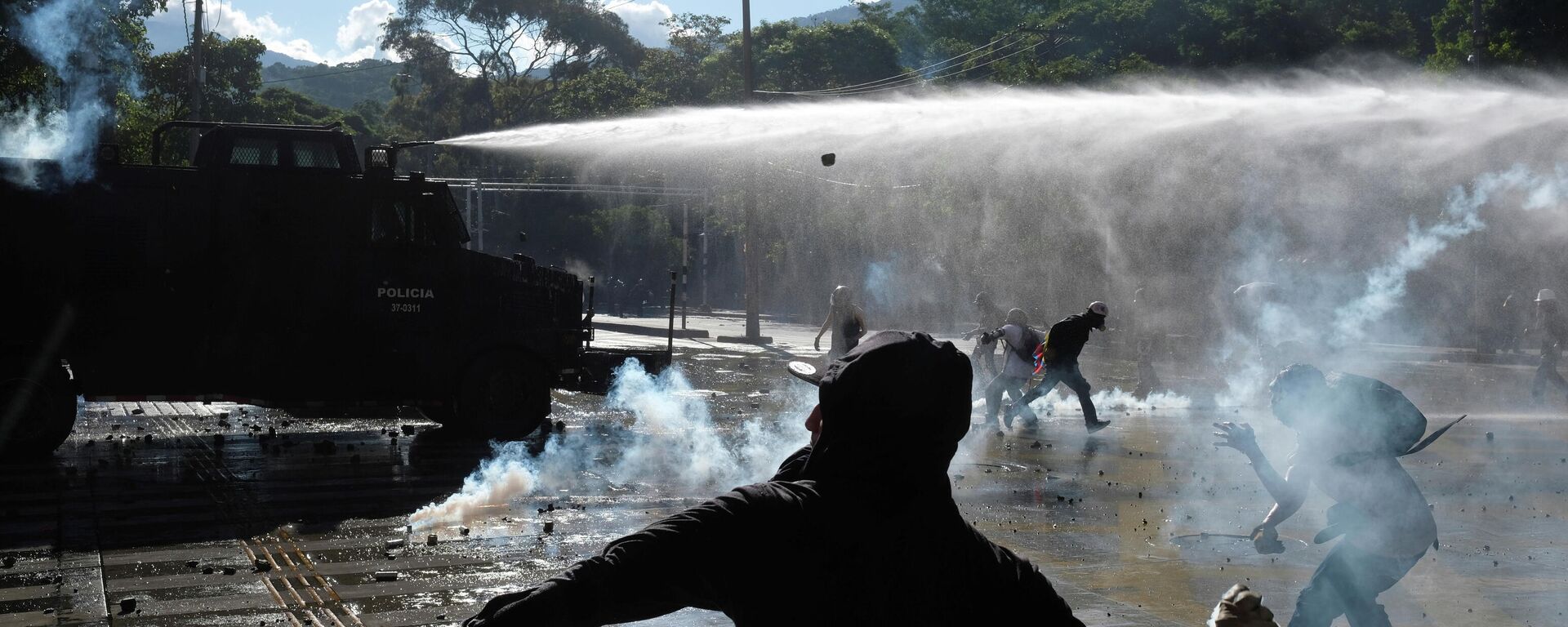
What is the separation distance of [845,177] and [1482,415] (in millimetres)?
29172

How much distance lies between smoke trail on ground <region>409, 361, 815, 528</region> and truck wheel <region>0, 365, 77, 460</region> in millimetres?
3539

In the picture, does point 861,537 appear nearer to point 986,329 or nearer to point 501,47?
point 986,329

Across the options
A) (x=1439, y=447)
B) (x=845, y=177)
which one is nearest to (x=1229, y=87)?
(x=845, y=177)

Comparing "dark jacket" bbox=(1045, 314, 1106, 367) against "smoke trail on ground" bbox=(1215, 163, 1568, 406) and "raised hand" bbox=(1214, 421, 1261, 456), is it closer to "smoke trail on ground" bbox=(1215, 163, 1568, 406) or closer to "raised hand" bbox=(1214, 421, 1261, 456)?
"smoke trail on ground" bbox=(1215, 163, 1568, 406)

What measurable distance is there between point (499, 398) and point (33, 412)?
3889 millimetres

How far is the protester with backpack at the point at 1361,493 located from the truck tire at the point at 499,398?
28.4ft

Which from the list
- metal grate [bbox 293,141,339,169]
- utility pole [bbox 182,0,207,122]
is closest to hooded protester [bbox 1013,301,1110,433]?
metal grate [bbox 293,141,339,169]

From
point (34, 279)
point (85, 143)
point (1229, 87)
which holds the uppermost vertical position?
point (1229, 87)

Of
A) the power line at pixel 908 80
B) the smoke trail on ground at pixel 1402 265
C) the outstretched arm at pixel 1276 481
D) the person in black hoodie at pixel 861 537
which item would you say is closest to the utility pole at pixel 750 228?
the smoke trail on ground at pixel 1402 265

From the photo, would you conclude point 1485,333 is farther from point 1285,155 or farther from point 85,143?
point 85,143

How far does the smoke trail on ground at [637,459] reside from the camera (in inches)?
397

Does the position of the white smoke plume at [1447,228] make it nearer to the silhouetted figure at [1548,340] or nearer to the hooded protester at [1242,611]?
the silhouetted figure at [1548,340]

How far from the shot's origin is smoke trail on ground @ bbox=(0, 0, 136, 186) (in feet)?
54.6

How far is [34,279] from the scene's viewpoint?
37.8ft
